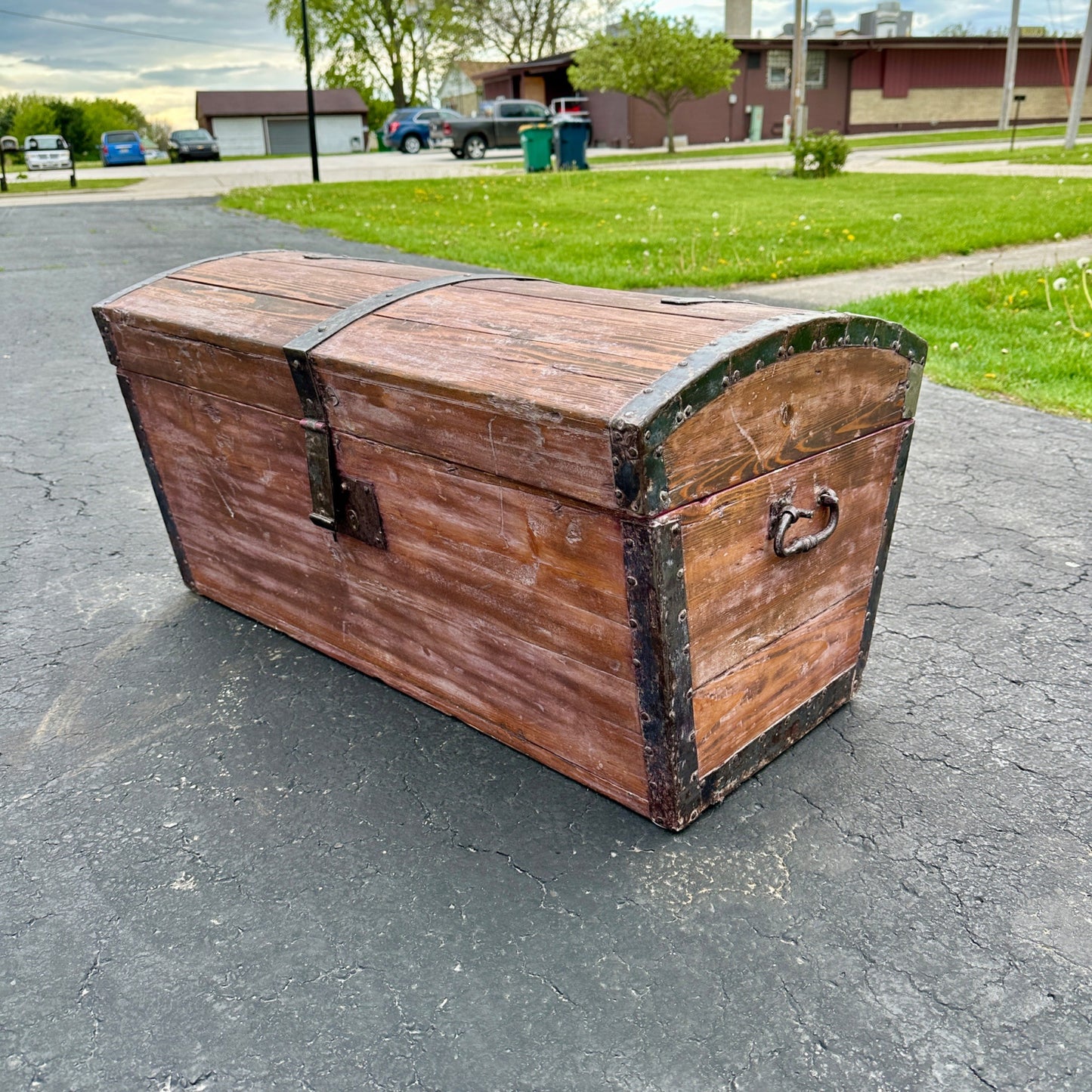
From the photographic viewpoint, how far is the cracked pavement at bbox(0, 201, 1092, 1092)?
157 cm

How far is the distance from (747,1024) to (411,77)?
59.0m

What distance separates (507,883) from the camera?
6.34ft

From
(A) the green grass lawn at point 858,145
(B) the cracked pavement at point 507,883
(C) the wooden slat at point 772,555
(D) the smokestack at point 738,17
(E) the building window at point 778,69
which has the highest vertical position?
(D) the smokestack at point 738,17

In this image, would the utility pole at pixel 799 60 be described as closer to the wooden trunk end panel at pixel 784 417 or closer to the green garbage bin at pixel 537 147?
the green garbage bin at pixel 537 147

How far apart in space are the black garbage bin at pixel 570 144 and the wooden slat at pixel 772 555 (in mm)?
20472

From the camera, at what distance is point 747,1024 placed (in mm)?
1603

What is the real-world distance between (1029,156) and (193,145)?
30.0m

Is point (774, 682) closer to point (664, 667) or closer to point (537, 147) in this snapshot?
point (664, 667)

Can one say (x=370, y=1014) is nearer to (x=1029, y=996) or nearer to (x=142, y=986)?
(x=142, y=986)

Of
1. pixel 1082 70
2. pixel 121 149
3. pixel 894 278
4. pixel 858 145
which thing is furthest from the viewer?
pixel 121 149

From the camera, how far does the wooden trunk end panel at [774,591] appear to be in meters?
1.87

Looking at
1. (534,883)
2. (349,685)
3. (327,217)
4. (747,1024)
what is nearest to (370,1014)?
(534,883)

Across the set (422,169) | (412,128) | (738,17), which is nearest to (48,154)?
(412,128)

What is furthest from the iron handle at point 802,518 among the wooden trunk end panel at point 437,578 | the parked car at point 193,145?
the parked car at point 193,145
